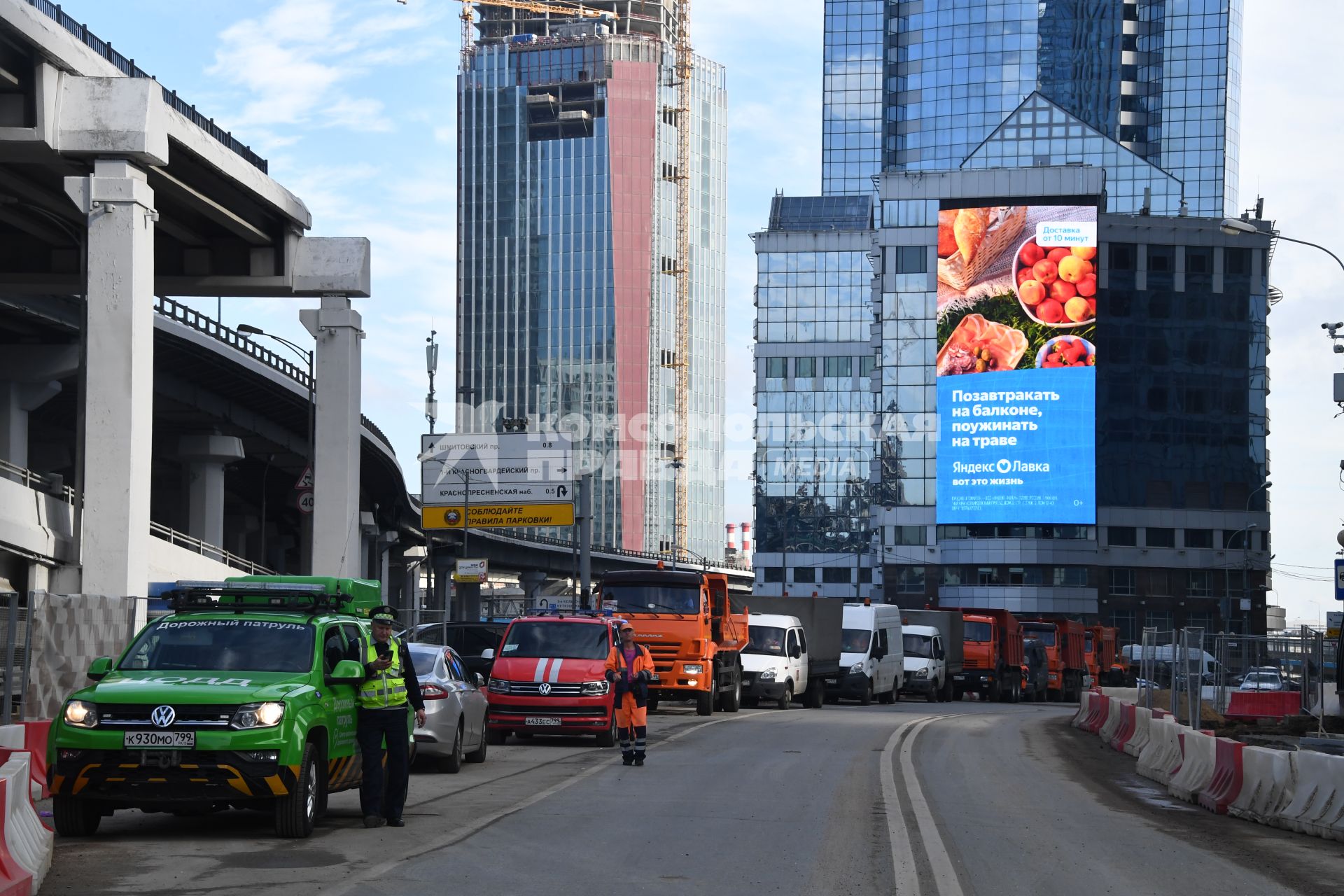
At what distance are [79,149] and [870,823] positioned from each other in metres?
19.3

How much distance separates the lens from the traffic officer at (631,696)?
20250mm

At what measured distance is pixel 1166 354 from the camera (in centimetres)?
12294

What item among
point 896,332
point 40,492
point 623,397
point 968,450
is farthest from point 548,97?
point 40,492

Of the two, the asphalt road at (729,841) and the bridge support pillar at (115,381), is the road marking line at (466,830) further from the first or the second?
the bridge support pillar at (115,381)

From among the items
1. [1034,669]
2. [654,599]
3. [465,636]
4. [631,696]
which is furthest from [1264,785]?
[1034,669]

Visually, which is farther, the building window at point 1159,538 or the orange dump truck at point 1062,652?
the building window at point 1159,538

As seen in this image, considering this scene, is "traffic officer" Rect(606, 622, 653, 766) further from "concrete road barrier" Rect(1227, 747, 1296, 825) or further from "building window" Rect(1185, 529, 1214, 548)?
"building window" Rect(1185, 529, 1214, 548)

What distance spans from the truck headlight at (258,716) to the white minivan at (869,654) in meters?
32.5

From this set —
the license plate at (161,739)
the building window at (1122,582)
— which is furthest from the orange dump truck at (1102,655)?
the license plate at (161,739)

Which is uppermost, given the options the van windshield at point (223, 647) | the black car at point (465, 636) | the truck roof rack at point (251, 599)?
the truck roof rack at point (251, 599)

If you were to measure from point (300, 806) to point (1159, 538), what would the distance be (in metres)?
114

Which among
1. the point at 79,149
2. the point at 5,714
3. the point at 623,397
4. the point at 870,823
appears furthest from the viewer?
the point at 623,397

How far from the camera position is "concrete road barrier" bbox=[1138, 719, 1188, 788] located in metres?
21.0

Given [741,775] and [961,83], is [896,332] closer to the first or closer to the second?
[961,83]
